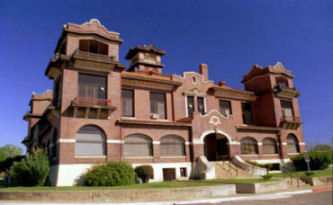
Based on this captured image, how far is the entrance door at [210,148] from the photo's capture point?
1331 inches

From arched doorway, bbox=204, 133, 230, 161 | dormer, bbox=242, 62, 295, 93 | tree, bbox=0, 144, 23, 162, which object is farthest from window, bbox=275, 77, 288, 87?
tree, bbox=0, 144, 23, 162

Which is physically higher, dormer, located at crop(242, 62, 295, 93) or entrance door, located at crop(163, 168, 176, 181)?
dormer, located at crop(242, 62, 295, 93)

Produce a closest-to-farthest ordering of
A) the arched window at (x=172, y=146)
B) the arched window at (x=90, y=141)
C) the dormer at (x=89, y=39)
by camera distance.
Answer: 1. the arched window at (x=90, y=141)
2. the dormer at (x=89, y=39)
3. the arched window at (x=172, y=146)

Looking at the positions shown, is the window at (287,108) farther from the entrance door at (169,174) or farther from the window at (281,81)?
the entrance door at (169,174)

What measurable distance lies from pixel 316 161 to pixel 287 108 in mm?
8731

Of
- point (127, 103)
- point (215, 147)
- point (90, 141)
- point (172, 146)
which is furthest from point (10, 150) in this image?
point (172, 146)

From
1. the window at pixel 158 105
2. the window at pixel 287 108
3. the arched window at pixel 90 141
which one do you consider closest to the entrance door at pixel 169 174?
the window at pixel 158 105

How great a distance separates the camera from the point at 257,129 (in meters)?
35.1

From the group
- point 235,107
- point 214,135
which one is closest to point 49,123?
point 214,135

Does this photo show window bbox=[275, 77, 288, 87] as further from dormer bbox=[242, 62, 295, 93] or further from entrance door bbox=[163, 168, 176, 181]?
entrance door bbox=[163, 168, 176, 181]

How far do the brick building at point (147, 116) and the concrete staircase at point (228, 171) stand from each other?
0.74 m

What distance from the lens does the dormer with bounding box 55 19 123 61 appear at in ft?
87.9

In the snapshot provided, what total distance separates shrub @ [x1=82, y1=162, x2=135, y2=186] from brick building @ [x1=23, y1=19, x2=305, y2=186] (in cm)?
169

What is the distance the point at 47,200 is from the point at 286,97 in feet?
115
